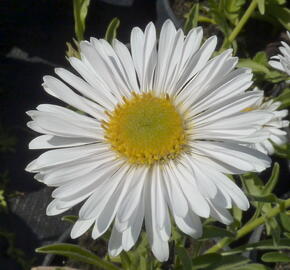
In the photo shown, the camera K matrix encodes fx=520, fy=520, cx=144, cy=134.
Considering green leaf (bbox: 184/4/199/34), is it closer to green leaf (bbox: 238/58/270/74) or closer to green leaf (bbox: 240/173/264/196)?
green leaf (bbox: 238/58/270/74)

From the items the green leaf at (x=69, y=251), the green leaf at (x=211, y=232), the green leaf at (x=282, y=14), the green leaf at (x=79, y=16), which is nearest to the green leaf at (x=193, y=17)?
the green leaf at (x=79, y=16)

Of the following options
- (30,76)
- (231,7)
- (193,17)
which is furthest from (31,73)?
(193,17)

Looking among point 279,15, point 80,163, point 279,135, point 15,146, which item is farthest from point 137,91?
point 15,146

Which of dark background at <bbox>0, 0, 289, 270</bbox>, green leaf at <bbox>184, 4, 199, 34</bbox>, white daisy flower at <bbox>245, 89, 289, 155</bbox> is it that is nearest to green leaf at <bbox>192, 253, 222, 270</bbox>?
white daisy flower at <bbox>245, 89, 289, 155</bbox>

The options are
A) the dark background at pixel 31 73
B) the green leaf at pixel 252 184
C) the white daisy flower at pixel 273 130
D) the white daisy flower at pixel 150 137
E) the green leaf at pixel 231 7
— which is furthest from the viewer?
the dark background at pixel 31 73

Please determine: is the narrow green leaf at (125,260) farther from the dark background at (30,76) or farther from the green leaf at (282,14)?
the green leaf at (282,14)

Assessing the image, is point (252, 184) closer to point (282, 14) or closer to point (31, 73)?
point (282, 14)
